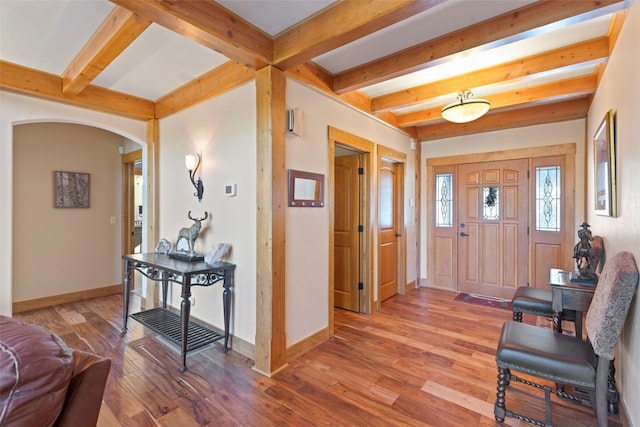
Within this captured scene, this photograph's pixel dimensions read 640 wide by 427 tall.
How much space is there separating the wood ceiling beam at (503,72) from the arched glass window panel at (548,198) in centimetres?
192

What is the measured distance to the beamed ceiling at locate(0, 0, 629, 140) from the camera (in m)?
1.94

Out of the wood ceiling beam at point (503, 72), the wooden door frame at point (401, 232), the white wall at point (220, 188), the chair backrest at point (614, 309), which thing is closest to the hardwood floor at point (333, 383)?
the white wall at point (220, 188)

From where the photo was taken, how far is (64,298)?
415 centimetres

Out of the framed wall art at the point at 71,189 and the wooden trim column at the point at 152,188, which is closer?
the wooden trim column at the point at 152,188

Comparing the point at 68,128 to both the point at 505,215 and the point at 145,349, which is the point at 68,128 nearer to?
the point at 145,349

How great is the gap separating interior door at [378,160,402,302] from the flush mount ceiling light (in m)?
1.14

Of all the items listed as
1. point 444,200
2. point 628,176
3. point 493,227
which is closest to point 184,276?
point 628,176

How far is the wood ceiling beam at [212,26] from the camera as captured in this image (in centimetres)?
171

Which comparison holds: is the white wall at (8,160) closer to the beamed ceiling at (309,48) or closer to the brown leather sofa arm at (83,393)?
the beamed ceiling at (309,48)

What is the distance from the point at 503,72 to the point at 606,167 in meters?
1.21

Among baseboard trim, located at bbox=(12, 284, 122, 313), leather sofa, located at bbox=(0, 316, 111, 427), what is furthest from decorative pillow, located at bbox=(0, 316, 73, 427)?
baseboard trim, located at bbox=(12, 284, 122, 313)

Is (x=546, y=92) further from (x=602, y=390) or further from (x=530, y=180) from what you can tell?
(x=602, y=390)

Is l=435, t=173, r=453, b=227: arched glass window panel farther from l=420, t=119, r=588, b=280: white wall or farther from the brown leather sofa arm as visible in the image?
the brown leather sofa arm

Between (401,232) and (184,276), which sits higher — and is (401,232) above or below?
above
